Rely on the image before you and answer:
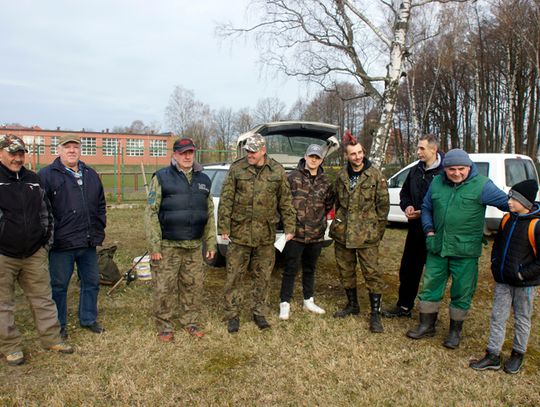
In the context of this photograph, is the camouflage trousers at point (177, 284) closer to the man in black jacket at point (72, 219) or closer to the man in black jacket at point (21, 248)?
the man in black jacket at point (72, 219)

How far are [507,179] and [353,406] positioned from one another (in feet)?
22.0

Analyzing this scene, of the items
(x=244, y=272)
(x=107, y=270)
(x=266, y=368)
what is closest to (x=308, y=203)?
(x=244, y=272)

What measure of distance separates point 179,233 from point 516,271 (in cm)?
285

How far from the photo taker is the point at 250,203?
3.85 metres

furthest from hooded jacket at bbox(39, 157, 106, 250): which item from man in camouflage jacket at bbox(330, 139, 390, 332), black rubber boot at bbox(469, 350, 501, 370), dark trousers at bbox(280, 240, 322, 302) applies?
black rubber boot at bbox(469, 350, 501, 370)

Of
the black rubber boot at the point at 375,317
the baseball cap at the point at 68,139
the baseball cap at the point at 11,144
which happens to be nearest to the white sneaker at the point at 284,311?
the black rubber boot at the point at 375,317

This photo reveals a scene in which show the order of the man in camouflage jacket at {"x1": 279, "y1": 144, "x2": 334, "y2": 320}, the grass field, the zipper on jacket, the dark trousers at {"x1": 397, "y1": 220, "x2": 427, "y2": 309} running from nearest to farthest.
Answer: the grass field → the zipper on jacket → the man in camouflage jacket at {"x1": 279, "y1": 144, "x2": 334, "y2": 320} → the dark trousers at {"x1": 397, "y1": 220, "x2": 427, "y2": 309}

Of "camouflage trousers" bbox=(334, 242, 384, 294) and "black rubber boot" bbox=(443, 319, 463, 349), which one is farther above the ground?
"camouflage trousers" bbox=(334, 242, 384, 294)

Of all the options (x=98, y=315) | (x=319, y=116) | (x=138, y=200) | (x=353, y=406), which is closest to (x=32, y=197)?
(x=98, y=315)

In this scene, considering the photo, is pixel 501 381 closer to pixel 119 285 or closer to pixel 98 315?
pixel 98 315

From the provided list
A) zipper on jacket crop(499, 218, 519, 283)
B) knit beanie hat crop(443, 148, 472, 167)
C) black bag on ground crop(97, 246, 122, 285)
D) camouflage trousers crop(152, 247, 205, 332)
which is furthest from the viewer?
black bag on ground crop(97, 246, 122, 285)

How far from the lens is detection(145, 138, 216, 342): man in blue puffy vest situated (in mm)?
3598

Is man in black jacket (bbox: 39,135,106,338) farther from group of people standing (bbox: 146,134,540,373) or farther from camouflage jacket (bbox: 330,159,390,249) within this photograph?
camouflage jacket (bbox: 330,159,390,249)

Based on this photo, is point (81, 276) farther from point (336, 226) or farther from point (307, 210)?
point (336, 226)
